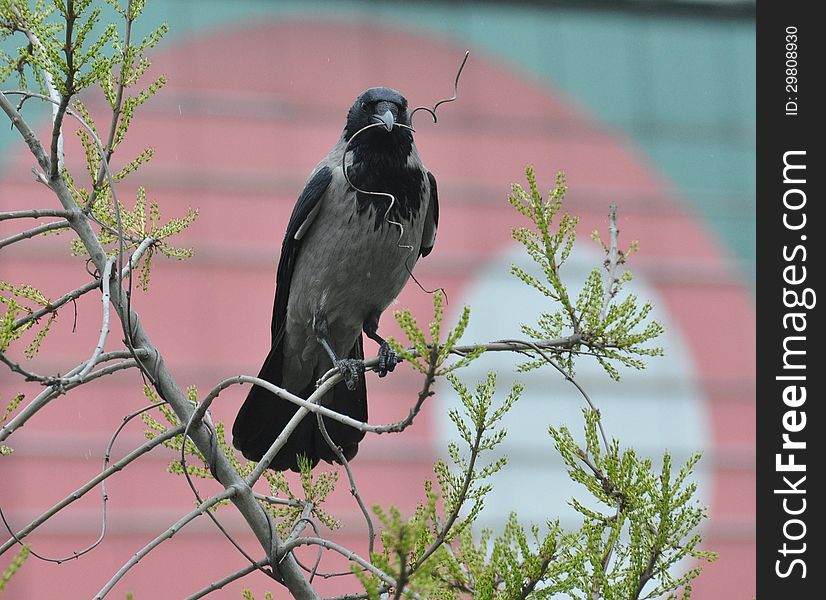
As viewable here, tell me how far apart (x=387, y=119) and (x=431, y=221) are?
1.80 ft

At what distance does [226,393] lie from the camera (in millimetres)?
9438

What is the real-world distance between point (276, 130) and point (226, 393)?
8.23 feet

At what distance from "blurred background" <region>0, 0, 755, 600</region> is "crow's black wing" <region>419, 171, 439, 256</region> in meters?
4.74

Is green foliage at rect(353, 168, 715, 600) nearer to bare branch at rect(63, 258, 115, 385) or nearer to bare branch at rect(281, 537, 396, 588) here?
bare branch at rect(281, 537, 396, 588)

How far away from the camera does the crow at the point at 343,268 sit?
3678 millimetres

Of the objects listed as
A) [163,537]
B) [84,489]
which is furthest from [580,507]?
[84,489]

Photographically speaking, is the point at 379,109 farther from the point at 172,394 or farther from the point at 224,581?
the point at 224,581

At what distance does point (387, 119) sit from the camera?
361 cm

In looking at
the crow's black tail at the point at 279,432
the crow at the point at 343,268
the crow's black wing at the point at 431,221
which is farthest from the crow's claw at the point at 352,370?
the crow's black wing at the point at 431,221

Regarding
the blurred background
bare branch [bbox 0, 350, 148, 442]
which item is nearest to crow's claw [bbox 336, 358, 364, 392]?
bare branch [bbox 0, 350, 148, 442]

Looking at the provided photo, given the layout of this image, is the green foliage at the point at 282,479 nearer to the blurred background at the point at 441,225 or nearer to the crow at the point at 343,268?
the crow at the point at 343,268
